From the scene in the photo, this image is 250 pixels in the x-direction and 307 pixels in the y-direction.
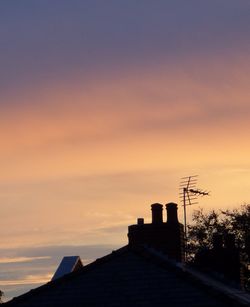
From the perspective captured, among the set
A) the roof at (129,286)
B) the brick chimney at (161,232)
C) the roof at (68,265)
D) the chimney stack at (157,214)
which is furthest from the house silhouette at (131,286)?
the roof at (68,265)

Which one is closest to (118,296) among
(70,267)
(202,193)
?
(202,193)

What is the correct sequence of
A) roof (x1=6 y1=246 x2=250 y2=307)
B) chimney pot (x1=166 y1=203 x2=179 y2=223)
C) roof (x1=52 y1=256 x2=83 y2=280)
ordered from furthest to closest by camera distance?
roof (x1=52 y1=256 x2=83 y2=280), chimney pot (x1=166 y1=203 x2=179 y2=223), roof (x1=6 y1=246 x2=250 y2=307)

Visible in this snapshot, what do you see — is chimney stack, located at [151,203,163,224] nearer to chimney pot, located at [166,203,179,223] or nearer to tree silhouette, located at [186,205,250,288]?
chimney pot, located at [166,203,179,223]

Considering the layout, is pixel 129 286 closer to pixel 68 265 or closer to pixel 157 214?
pixel 157 214

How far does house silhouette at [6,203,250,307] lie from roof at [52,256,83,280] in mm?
19511

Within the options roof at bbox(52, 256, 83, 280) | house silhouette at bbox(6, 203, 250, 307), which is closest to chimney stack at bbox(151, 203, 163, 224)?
house silhouette at bbox(6, 203, 250, 307)

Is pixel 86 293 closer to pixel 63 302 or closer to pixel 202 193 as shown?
pixel 63 302

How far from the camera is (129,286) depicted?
23.2m

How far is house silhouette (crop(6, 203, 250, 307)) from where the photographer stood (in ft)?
73.8

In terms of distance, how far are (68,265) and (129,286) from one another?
75.8ft

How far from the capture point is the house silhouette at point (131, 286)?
73.8 ft

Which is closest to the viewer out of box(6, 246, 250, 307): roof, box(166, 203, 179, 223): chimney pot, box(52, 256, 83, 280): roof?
box(6, 246, 250, 307): roof

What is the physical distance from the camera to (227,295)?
21.7 metres

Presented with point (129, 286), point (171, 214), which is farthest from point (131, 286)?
point (171, 214)
